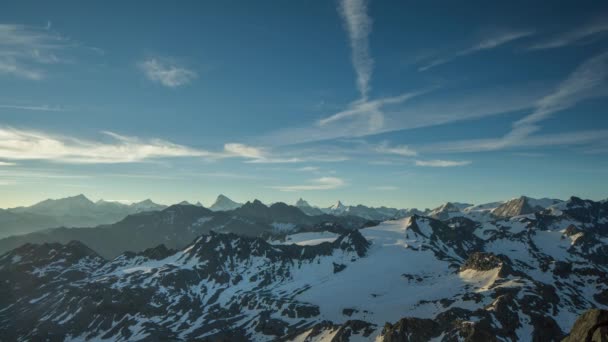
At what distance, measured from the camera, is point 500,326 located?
15812cm

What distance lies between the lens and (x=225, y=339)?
18262 cm

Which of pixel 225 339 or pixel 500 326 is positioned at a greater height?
pixel 500 326

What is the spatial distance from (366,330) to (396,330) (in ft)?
66.9

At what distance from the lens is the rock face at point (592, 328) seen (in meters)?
38.6

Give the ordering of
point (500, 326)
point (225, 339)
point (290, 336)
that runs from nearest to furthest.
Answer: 1. point (500, 326)
2. point (225, 339)
3. point (290, 336)

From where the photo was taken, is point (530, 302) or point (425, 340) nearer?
point (425, 340)

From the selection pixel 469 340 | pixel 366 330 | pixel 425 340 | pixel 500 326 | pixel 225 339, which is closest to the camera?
pixel 469 340

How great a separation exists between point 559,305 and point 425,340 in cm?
8753

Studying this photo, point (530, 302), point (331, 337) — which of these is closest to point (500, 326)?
point (530, 302)

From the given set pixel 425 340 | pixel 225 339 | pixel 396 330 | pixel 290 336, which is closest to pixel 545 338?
pixel 425 340

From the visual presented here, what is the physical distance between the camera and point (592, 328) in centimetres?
3972

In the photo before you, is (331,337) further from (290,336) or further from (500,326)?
(500,326)

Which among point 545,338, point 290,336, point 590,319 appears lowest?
point 290,336

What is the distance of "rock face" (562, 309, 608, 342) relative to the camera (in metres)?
38.6
